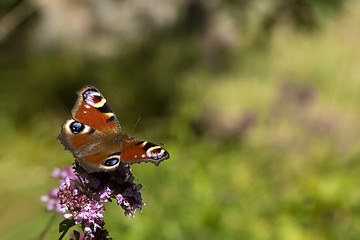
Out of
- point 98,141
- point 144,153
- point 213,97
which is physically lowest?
point 144,153

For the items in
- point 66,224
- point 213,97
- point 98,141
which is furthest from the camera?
point 213,97

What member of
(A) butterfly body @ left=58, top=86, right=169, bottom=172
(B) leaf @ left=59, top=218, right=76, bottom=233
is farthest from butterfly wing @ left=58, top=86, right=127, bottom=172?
(B) leaf @ left=59, top=218, right=76, bottom=233

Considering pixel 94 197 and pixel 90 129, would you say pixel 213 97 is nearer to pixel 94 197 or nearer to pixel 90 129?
pixel 90 129

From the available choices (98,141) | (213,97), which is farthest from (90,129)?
(213,97)

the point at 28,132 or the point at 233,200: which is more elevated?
the point at 28,132

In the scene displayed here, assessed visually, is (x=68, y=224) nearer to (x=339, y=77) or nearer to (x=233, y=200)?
(x=233, y=200)

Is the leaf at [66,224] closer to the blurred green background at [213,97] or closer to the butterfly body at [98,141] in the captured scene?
the butterfly body at [98,141]

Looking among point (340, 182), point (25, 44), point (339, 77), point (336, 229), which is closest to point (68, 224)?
point (336, 229)
